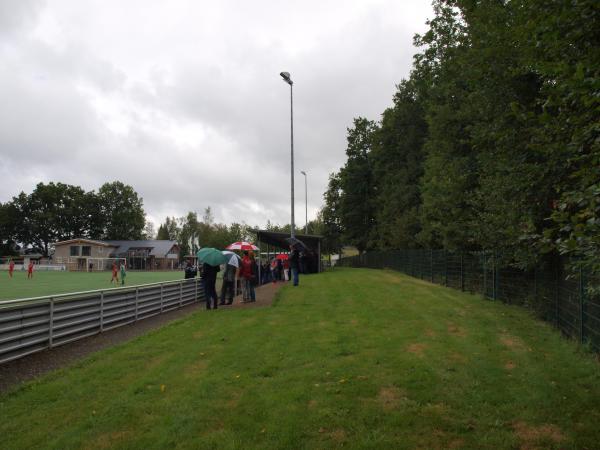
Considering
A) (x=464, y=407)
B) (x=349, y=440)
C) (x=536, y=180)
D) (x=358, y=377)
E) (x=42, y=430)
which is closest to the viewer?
(x=349, y=440)

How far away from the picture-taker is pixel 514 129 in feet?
28.2

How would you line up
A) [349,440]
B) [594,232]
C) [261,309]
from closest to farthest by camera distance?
[594,232]
[349,440]
[261,309]

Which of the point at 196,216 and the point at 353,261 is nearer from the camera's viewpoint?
the point at 353,261

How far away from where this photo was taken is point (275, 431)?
4.66 meters

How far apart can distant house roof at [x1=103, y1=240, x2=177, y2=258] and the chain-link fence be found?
7196 centimetres

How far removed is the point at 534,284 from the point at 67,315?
11.3 metres

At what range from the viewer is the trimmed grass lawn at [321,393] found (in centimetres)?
457

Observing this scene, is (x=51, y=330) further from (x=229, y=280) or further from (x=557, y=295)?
(x=557, y=295)

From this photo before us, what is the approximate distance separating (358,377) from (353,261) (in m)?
58.6

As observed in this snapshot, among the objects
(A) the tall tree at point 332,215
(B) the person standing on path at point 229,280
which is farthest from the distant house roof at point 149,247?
(B) the person standing on path at point 229,280

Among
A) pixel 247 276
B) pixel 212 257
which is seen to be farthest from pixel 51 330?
pixel 247 276

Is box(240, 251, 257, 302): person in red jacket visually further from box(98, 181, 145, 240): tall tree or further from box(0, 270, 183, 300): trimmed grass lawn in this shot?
box(98, 181, 145, 240): tall tree

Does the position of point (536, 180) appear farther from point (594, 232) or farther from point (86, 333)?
point (86, 333)

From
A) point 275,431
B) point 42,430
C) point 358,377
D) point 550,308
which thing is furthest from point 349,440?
point 550,308
